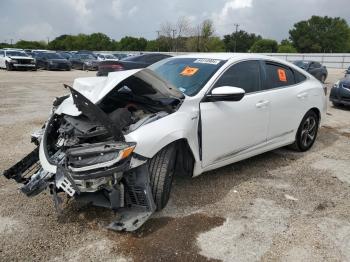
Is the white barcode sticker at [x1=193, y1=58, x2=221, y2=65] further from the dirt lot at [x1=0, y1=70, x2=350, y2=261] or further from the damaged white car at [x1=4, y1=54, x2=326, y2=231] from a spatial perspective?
the dirt lot at [x1=0, y1=70, x2=350, y2=261]

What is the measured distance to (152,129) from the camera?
348 cm

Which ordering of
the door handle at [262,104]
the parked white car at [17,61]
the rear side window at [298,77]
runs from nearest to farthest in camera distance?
the door handle at [262,104], the rear side window at [298,77], the parked white car at [17,61]

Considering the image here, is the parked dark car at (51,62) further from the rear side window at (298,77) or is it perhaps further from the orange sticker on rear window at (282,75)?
the orange sticker on rear window at (282,75)

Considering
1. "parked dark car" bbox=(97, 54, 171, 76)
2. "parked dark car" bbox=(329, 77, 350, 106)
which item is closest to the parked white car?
"parked dark car" bbox=(97, 54, 171, 76)

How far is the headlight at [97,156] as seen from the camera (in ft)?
9.94

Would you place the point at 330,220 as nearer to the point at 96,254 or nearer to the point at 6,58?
the point at 96,254

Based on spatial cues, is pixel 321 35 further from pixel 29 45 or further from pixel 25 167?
pixel 25 167

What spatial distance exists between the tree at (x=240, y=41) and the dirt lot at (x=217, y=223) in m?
86.3

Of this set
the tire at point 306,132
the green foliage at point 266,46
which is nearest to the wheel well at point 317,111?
the tire at point 306,132

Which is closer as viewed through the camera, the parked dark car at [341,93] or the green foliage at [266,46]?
the parked dark car at [341,93]

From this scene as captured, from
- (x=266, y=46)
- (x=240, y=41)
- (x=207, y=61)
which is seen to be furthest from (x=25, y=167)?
(x=240, y=41)

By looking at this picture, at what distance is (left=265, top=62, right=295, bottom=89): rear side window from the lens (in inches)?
201

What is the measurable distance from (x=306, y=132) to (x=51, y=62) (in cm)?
2513

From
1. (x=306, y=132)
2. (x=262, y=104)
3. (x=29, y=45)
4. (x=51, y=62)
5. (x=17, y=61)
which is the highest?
(x=262, y=104)
